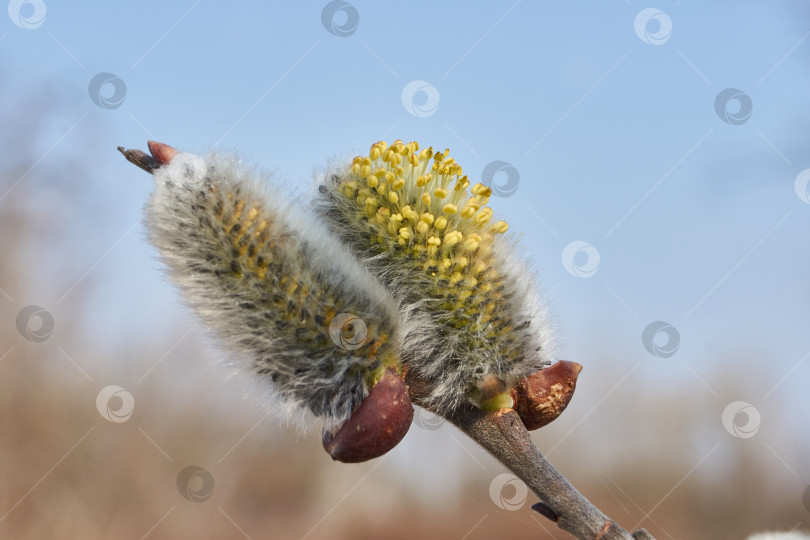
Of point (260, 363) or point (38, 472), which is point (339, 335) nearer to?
point (260, 363)

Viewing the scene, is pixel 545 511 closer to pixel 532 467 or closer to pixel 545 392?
pixel 532 467

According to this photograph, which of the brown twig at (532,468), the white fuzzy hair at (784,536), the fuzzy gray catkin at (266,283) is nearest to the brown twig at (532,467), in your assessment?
the brown twig at (532,468)

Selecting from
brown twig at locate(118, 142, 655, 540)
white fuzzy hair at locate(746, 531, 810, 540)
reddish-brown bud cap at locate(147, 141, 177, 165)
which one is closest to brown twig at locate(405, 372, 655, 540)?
brown twig at locate(118, 142, 655, 540)

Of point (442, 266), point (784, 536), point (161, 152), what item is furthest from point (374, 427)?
point (784, 536)

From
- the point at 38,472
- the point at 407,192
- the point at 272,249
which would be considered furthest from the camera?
the point at 38,472

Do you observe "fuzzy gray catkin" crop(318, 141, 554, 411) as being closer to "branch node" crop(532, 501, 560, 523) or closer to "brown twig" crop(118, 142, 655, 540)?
"brown twig" crop(118, 142, 655, 540)

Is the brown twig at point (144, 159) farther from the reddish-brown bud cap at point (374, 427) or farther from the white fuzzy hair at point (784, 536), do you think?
the white fuzzy hair at point (784, 536)

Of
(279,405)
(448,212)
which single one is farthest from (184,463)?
(448,212)
